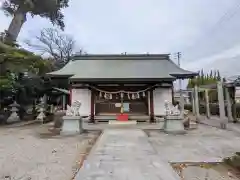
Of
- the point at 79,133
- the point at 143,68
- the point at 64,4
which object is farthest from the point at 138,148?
the point at 64,4

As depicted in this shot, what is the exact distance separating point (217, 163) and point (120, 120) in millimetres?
10645

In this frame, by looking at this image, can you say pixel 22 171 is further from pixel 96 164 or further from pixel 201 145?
pixel 201 145

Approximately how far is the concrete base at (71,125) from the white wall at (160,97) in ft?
22.5

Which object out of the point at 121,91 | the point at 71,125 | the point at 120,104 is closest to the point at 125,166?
the point at 71,125

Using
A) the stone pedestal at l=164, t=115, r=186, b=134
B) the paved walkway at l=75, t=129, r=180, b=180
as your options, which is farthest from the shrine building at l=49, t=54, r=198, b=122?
the paved walkway at l=75, t=129, r=180, b=180

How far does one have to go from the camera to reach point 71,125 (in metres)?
11.2

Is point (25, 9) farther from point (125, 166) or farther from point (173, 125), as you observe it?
point (125, 166)

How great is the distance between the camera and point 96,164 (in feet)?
16.4

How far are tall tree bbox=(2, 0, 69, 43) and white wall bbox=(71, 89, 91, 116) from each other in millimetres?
10038

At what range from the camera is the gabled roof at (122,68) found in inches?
625

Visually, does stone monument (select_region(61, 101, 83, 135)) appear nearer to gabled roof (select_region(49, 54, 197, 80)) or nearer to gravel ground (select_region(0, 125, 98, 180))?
gravel ground (select_region(0, 125, 98, 180))

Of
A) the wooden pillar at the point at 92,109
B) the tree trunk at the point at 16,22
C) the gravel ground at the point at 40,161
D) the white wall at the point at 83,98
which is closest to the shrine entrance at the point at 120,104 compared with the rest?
the wooden pillar at the point at 92,109

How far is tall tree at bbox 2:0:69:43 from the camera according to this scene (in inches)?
880

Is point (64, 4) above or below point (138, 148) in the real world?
above
